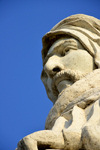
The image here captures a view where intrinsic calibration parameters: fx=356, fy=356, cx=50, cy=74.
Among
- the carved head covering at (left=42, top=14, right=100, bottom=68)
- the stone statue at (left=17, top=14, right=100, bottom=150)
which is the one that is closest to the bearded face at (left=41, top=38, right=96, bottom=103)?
Result: the stone statue at (left=17, top=14, right=100, bottom=150)

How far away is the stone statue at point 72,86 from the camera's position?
3.28 m

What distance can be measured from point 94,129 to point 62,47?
2930mm

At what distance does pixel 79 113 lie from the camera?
3.95m

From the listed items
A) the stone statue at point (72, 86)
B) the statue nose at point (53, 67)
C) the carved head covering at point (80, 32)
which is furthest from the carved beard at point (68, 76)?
the carved head covering at point (80, 32)

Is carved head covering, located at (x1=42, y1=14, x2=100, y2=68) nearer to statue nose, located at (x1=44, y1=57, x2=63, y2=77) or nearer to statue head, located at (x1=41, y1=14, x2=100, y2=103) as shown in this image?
statue head, located at (x1=41, y1=14, x2=100, y2=103)

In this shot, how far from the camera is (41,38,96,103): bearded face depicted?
544 centimetres

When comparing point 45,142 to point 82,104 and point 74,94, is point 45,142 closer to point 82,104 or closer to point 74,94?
point 82,104

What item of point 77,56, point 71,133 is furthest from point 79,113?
point 77,56

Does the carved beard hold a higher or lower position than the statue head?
lower

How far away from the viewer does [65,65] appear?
18.6 ft

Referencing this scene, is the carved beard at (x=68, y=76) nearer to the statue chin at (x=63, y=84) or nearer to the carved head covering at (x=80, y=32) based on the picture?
the statue chin at (x=63, y=84)

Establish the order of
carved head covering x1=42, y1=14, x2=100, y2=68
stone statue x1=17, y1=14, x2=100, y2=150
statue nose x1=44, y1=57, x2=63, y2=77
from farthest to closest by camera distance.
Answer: carved head covering x1=42, y1=14, x2=100, y2=68 → statue nose x1=44, y1=57, x2=63, y2=77 → stone statue x1=17, y1=14, x2=100, y2=150

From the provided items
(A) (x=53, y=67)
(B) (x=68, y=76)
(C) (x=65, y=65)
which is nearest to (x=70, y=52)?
(C) (x=65, y=65)

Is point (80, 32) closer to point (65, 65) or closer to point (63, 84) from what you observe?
point (65, 65)
